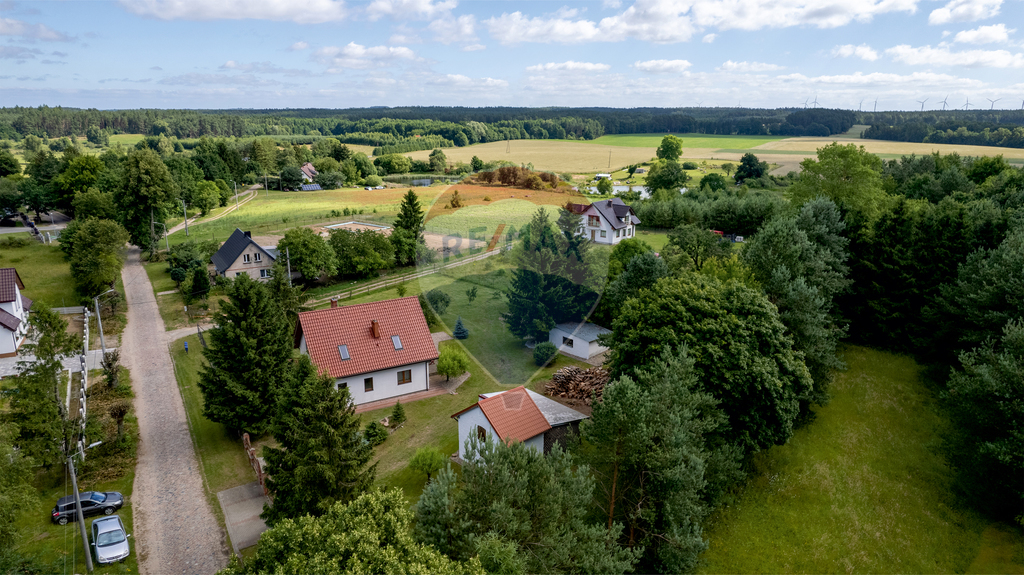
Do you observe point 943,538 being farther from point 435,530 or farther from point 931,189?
point 931,189

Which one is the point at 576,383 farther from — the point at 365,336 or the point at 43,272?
the point at 43,272

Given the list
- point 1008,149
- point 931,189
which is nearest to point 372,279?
point 931,189

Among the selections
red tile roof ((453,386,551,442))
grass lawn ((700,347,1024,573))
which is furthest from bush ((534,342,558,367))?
grass lawn ((700,347,1024,573))

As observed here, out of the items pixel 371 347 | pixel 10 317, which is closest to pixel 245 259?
pixel 10 317

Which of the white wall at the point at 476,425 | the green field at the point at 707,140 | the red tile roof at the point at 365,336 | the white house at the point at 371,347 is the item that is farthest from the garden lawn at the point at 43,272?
the green field at the point at 707,140

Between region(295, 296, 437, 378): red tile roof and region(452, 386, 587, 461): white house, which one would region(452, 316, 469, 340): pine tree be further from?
region(295, 296, 437, 378): red tile roof

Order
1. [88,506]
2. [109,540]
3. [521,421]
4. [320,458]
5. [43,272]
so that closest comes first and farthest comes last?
[320,458] < [109,540] < [88,506] < [521,421] < [43,272]
